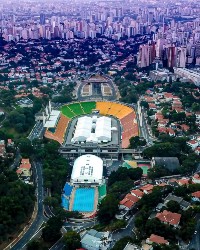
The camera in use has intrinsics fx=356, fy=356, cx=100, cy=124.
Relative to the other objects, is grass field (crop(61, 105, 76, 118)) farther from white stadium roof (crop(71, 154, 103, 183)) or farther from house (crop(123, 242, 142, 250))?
house (crop(123, 242, 142, 250))

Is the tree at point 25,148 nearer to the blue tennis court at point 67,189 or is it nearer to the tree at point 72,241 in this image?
the blue tennis court at point 67,189

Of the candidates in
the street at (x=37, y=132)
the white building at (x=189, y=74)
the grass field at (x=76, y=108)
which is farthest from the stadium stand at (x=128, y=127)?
the white building at (x=189, y=74)

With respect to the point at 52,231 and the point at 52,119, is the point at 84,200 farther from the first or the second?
the point at 52,119

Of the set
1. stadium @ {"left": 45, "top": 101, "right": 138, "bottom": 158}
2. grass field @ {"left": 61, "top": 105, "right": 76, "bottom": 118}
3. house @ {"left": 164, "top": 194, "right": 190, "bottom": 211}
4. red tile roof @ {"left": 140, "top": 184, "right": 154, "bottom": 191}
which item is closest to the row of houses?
stadium @ {"left": 45, "top": 101, "right": 138, "bottom": 158}

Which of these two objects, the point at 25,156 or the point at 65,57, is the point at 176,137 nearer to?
the point at 25,156

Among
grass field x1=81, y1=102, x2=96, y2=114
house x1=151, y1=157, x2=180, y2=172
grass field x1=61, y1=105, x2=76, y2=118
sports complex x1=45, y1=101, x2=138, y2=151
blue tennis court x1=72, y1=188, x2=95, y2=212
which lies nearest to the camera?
blue tennis court x1=72, y1=188, x2=95, y2=212
